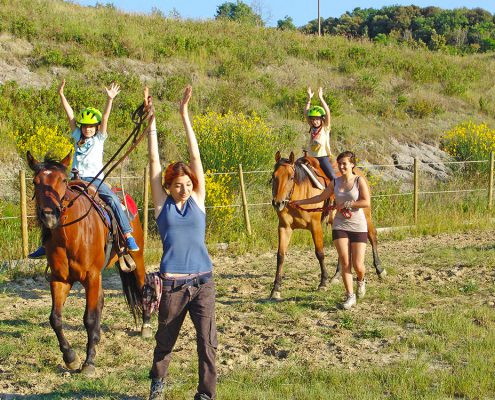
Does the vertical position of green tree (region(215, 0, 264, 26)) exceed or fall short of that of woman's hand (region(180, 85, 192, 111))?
it exceeds it

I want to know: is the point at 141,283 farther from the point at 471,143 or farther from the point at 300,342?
the point at 471,143

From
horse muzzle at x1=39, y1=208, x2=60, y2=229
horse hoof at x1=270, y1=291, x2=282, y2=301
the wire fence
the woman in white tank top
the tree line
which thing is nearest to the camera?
horse muzzle at x1=39, y1=208, x2=60, y2=229

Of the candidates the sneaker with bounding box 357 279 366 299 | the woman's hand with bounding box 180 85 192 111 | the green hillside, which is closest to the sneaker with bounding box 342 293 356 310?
the sneaker with bounding box 357 279 366 299

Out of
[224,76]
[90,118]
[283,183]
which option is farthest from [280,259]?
[224,76]

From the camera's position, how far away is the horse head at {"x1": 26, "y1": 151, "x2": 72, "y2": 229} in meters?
6.60

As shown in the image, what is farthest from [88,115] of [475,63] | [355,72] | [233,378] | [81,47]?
[475,63]

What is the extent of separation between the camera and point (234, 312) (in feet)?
31.0

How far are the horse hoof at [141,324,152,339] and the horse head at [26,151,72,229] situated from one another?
7.04 feet

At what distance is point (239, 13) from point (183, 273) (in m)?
44.9

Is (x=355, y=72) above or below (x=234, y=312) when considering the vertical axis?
above

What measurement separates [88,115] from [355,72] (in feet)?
73.5

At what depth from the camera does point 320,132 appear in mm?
11562

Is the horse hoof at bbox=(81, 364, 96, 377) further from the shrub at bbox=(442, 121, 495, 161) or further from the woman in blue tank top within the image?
the shrub at bbox=(442, 121, 495, 161)

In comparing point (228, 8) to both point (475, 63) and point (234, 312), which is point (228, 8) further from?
point (234, 312)
